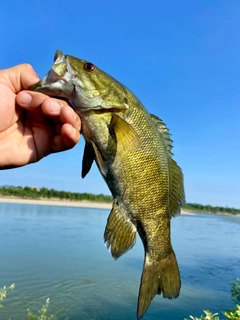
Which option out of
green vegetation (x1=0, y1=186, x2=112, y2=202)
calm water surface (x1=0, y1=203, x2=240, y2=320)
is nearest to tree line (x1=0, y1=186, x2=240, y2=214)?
green vegetation (x1=0, y1=186, x2=112, y2=202)

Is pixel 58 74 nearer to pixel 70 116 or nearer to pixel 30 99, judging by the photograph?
pixel 70 116

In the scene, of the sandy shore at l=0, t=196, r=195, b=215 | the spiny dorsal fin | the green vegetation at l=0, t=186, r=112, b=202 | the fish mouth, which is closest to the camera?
the fish mouth

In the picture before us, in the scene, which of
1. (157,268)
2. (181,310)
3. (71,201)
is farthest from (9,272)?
(71,201)

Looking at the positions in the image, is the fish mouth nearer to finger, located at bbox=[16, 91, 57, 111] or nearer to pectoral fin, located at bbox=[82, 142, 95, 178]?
finger, located at bbox=[16, 91, 57, 111]

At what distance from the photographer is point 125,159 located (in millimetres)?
2361

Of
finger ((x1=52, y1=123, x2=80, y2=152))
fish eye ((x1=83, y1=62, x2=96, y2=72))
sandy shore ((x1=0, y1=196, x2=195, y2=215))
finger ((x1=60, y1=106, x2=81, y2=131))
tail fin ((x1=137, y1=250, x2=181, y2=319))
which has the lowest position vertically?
sandy shore ((x1=0, y1=196, x2=195, y2=215))

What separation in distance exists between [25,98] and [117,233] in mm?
1326

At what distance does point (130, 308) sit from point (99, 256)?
7179 millimetres

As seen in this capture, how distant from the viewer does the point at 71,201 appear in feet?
225

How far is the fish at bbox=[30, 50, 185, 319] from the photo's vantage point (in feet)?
7.61

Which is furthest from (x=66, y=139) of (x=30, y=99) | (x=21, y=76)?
(x=21, y=76)

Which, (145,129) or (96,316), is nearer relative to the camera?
(145,129)

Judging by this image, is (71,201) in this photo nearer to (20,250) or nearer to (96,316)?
(20,250)

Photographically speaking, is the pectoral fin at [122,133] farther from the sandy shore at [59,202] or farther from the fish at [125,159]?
the sandy shore at [59,202]
